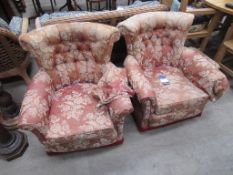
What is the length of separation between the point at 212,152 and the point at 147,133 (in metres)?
0.58

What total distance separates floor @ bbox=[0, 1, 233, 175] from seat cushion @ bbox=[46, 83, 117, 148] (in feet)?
0.65

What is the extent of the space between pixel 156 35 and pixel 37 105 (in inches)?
48.3

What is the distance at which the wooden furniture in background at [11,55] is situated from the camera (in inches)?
64.7

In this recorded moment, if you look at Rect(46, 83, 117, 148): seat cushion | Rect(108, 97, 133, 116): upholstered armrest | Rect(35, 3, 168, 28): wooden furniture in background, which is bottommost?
Rect(46, 83, 117, 148): seat cushion

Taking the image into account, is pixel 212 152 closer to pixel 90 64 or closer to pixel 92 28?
pixel 90 64

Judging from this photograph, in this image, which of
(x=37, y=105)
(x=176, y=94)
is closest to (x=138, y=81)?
(x=176, y=94)

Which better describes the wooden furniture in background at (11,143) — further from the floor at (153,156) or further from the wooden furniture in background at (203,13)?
the wooden furniture in background at (203,13)

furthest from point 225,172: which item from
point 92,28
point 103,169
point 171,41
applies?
point 92,28

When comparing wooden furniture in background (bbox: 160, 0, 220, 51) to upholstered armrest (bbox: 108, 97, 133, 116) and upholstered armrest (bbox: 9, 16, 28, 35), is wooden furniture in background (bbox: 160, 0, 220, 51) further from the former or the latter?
upholstered armrest (bbox: 9, 16, 28, 35)

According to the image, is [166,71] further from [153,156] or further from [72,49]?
[72,49]

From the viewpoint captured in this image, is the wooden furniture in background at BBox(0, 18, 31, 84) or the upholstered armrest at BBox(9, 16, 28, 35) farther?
the upholstered armrest at BBox(9, 16, 28, 35)

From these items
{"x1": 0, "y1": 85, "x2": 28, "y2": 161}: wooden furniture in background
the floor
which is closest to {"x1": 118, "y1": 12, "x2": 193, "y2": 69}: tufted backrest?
the floor

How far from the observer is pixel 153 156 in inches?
62.4

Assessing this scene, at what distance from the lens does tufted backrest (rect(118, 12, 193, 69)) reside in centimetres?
161
